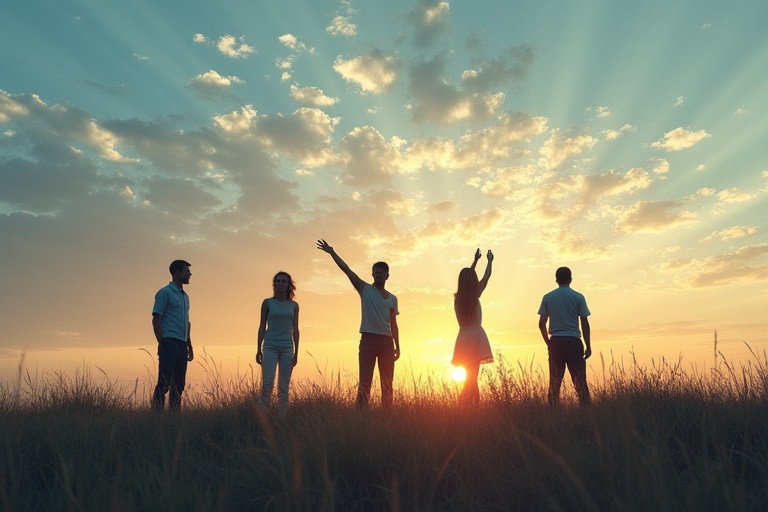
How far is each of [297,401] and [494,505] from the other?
499 cm

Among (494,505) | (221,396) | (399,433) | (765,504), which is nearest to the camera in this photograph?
(765,504)

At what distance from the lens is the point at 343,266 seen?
27.3 feet

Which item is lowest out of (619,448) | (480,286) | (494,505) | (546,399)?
(494,505)

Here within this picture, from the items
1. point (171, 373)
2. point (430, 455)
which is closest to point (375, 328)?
point (171, 373)

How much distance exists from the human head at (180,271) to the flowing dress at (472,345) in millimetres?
4117

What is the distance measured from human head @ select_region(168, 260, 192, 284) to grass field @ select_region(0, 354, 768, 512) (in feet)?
6.12

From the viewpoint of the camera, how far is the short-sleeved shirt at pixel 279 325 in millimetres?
8211

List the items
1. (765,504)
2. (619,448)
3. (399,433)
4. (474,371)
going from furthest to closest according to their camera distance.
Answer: (474,371)
(399,433)
(619,448)
(765,504)

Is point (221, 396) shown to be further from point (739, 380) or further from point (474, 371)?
point (739, 380)

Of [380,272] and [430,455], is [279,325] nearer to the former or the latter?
[380,272]

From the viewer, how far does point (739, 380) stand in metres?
7.17

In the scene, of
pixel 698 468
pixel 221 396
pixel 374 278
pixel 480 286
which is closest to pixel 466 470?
pixel 698 468

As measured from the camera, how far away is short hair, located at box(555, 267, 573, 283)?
28.5 ft

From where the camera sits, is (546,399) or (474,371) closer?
(546,399)
